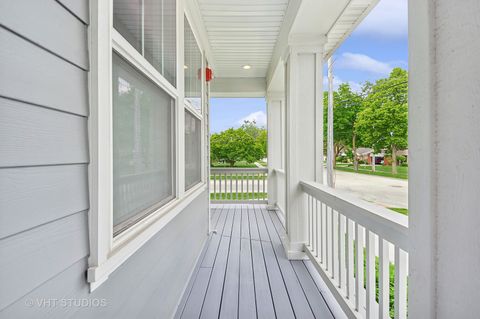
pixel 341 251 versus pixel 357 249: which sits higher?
pixel 357 249

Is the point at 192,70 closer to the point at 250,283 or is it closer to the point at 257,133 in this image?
the point at 250,283

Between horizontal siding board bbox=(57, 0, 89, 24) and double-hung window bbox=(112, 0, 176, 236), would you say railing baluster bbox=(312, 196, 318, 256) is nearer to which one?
double-hung window bbox=(112, 0, 176, 236)

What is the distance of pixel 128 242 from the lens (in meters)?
1.08

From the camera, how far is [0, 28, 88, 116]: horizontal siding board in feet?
1.81

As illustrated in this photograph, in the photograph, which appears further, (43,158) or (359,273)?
(359,273)

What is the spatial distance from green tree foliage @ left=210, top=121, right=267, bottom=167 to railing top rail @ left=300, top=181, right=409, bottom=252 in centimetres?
420

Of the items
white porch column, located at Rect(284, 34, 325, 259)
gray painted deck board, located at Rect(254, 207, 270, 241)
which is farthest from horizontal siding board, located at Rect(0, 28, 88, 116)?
gray painted deck board, located at Rect(254, 207, 270, 241)

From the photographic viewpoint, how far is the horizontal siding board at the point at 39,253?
1.78ft

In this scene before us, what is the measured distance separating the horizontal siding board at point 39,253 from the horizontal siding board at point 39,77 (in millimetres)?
324

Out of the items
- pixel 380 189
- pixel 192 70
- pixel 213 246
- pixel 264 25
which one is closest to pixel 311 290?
pixel 380 189

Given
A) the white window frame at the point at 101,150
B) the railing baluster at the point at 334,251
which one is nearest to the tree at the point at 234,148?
the railing baluster at the point at 334,251

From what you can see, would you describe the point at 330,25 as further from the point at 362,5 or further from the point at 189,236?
the point at 189,236

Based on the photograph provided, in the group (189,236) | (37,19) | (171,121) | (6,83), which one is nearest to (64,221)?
(6,83)

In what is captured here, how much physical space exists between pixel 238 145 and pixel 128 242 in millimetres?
5498
